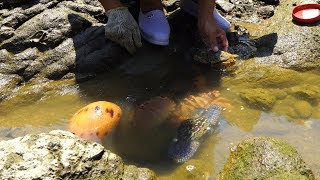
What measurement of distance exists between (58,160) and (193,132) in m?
1.43

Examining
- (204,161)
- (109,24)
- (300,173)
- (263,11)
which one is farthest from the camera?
(263,11)

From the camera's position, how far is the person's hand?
4.65 meters

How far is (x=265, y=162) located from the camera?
2814 mm

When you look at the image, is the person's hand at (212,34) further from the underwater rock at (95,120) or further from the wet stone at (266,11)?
the underwater rock at (95,120)

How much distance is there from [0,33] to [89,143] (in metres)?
2.67

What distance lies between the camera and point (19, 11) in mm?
5129

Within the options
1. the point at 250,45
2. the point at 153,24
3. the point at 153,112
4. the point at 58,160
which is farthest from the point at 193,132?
the point at 250,45

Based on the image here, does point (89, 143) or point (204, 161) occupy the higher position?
point (89, 143)

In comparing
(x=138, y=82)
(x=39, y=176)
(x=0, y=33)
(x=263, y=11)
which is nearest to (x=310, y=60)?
(x=263, y=11)

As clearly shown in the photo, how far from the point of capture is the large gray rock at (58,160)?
101 inches

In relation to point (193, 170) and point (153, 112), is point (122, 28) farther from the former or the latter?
point (193, 170)

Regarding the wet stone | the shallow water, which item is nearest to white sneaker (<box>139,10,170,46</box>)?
the shallow water

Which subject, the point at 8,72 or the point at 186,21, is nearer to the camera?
the point at 8,72

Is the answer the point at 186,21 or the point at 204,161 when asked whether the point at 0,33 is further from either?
the point at 204,161
